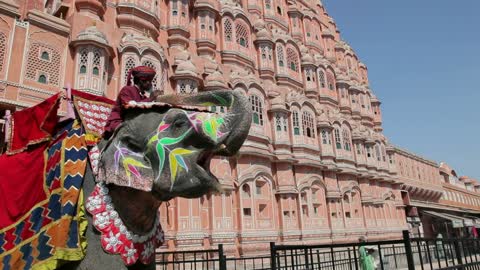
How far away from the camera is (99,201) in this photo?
3.04 metres

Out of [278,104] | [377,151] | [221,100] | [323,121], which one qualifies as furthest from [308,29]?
[221,100]

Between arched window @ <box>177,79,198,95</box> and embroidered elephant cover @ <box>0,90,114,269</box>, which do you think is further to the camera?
arched window @ <box>177,79,198,95</box>

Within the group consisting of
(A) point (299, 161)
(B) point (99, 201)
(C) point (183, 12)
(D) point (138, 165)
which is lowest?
(B) point (99, 201)

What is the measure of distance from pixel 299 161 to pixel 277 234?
454 centimetres

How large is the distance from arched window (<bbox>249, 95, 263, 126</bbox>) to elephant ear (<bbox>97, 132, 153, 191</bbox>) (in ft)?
51.2

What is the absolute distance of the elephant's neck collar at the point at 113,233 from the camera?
2926mm

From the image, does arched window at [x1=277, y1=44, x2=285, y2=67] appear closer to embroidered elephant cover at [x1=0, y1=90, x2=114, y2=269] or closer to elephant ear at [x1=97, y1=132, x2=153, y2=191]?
embroidered elephant cover at [x1=0, y1=90, x2=114, y2=269]

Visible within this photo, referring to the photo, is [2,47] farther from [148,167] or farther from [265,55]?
[265,55]

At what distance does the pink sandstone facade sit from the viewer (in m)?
12.2

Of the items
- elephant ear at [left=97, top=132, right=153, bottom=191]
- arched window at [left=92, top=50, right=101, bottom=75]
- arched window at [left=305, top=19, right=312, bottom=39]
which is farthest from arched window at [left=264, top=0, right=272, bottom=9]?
elephant ear at [left=97, top=132, right=153, bottom=191]

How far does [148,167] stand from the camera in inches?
115

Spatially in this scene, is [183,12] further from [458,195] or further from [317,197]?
[458,195]

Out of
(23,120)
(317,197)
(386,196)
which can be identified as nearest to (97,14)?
(23,120)

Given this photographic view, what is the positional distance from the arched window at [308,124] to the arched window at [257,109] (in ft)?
13.3
